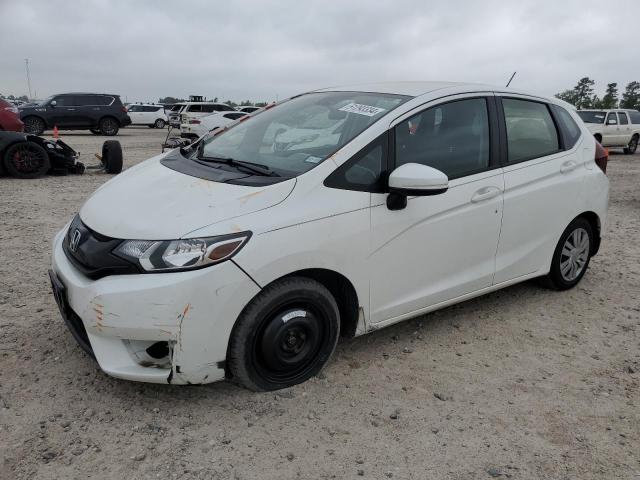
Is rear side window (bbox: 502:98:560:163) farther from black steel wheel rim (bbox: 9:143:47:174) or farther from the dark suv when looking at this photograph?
the dark suv

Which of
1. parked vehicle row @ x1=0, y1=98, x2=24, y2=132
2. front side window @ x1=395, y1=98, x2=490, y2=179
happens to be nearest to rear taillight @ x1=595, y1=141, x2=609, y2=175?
front side window @ x1=395, y1=98, x2=490, y2=179

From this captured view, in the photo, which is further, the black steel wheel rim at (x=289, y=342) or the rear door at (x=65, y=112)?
the rear door at (x=65, y=112)

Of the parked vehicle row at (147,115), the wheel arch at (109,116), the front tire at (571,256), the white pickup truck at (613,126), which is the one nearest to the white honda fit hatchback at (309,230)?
the front tire at (571,256)

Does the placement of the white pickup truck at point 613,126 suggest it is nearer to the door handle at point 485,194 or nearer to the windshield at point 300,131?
the door handle at point 485,194

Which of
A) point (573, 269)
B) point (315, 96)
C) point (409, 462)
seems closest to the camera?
point (409, 462)

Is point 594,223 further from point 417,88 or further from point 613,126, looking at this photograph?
point 613,126

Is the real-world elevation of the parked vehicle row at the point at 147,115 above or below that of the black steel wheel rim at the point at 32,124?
above

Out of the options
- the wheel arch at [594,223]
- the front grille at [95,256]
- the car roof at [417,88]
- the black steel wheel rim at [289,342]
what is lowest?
the black steel wheel rim at [289,342]

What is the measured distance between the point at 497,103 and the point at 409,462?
243cm

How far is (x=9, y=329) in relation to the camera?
3.56m

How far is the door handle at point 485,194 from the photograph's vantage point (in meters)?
3.43

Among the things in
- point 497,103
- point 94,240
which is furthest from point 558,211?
point 94,240

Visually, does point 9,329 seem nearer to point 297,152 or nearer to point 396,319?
point 297,152

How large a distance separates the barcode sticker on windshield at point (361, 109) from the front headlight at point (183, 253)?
123 cm
